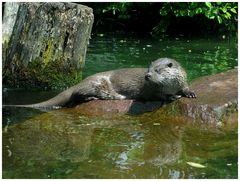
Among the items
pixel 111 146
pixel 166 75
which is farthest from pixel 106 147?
pixel 166 75

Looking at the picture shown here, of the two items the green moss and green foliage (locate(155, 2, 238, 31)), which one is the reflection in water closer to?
the green moss

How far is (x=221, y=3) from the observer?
12766 mm

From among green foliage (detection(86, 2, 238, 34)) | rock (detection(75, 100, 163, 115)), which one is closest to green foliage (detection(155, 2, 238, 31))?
green foliage (detection(86, 2, 238, 34))

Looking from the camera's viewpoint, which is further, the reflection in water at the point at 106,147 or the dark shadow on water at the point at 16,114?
the dark shadow on water at the point at 16,114

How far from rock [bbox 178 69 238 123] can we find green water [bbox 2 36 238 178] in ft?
0.34

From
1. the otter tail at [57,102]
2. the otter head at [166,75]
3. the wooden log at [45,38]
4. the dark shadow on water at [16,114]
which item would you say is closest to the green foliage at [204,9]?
the wooden log at [45,38]

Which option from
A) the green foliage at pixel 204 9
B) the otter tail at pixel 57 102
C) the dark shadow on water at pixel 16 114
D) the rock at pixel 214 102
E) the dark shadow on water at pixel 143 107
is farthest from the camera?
the green foliage at pixel 204 9

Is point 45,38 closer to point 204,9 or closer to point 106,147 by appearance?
point 106,147

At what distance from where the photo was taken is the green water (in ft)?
13.2

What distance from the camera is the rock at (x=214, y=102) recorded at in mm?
5004

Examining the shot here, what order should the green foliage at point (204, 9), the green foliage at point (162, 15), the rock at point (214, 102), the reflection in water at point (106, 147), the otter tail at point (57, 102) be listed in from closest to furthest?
1. the reflection in water at point (106, 147)
2. the rock at point (214, 102)
3. the otter tail at point (57, 102)
4. the green foliage at point (204, 9)
5. the green foliage at point (162, 15)

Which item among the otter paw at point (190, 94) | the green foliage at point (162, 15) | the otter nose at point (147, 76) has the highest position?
the otter nose at point (147, 76)

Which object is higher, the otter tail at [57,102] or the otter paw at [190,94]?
the otter paw at [190,94]

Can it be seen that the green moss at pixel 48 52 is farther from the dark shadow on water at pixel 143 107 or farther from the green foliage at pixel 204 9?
the green foliage at pixel 204 9
